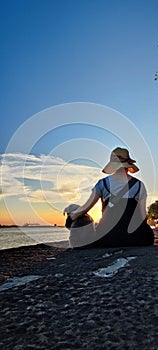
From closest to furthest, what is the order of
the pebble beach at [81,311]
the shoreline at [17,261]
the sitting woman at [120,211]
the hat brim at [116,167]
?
the pebble beach at [81,311] → the shoreline at [17,261] → the sitting woman at [120,211] → the hat brim at [116,167]

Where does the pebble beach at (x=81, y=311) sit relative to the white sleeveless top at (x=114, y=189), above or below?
below

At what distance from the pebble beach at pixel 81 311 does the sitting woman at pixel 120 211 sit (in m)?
3.11

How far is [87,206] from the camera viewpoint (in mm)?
7008

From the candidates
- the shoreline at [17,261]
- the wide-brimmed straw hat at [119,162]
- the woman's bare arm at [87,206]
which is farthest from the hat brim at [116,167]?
the shoreline at [17,261]

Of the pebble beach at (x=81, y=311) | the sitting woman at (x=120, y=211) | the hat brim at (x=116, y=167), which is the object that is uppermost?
the hat brim at (x=116, y=167)

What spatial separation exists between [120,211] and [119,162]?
1.03 metres

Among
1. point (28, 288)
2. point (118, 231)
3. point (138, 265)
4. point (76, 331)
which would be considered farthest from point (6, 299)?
point (118, 231)

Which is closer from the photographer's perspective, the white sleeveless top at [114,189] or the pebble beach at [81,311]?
the pebble beach at [81,311]

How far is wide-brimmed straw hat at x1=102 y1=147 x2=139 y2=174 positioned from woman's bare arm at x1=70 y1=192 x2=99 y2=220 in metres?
0.69

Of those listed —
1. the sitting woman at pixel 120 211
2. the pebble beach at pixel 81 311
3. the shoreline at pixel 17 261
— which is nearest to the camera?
the pebble beach at pixel 81 311

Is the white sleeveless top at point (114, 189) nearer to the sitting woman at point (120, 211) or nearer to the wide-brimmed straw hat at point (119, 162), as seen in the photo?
the sitting woman at point (120, 211)

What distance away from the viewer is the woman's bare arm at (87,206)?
277 inches

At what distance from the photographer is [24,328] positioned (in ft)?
7.18

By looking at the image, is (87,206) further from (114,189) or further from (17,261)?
(17,261)
